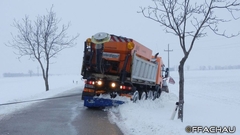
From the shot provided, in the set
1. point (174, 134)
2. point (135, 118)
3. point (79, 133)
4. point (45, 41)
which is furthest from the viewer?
point (45, 41)

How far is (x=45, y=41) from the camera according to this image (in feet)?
92.0

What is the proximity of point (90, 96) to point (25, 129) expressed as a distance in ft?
14.8

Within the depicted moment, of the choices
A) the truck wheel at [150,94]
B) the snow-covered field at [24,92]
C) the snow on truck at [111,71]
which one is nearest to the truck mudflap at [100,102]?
the snow on truck at [111,71]

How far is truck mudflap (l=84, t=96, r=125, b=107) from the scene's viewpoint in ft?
40.6

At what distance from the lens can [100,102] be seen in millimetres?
12555

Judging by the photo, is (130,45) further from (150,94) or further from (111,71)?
(150,94)

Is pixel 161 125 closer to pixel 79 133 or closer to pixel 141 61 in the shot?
pixel 79 133

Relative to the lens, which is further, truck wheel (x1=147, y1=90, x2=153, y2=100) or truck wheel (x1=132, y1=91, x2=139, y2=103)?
truck wheel (x1=147, y1=90, x2=153, y2=100)

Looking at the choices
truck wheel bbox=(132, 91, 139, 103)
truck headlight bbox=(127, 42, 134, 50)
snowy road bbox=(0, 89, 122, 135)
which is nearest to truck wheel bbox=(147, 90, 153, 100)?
truck wheel bbox=(132, 91, 139, 103)

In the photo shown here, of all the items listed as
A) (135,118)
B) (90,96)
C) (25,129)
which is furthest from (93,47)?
(25,129)

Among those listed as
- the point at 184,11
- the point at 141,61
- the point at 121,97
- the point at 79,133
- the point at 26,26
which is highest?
the point at 26,26

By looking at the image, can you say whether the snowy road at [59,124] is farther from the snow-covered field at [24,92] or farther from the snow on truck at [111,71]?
the snow-covered field at [24,92]

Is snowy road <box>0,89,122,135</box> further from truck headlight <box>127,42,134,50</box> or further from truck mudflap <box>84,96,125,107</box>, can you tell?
truck headlight <box>127,42,134,50</box>

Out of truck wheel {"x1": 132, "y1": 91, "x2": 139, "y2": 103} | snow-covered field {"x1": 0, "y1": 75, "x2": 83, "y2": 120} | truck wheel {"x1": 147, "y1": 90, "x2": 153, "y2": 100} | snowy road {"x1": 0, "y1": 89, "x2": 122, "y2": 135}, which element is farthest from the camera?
truck wheel {"x1": 147, "y1": 90, "x2": 153, "y2": 100}
